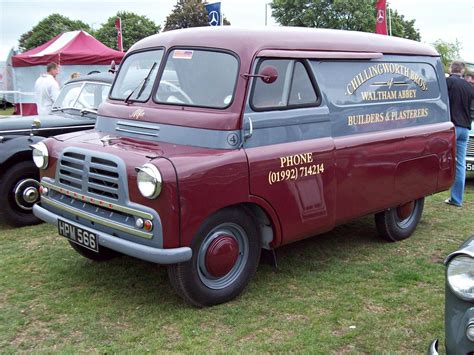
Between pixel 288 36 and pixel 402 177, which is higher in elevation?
pixel 288 36

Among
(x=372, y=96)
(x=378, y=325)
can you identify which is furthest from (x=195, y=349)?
(x=372, y=96)

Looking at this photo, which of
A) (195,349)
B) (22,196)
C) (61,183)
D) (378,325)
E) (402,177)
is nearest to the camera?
(195,349)

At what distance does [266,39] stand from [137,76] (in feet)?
4.47

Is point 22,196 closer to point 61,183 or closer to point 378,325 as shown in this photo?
point 61,183

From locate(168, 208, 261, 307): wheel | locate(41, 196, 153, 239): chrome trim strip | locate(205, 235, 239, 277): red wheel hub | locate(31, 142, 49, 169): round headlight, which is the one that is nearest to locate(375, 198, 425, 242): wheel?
locate(168, 208, 261, 307): wheel

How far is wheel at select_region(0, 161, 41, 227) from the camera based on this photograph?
6.19 m

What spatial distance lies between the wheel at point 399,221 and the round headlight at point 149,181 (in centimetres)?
300

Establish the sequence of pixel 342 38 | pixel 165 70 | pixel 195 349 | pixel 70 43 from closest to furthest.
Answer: pixel 195 349 < pixel 165 70 < pixel 342 38 < pixel 70 43

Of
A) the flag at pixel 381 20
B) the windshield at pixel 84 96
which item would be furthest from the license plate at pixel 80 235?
the flag at pixel 381 20

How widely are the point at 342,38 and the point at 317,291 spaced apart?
242 centimetres

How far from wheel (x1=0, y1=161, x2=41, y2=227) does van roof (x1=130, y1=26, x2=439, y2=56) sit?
87.5 inches

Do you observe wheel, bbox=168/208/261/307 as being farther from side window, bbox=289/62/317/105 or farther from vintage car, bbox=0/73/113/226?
vintage car, bbox=0/73/113/226

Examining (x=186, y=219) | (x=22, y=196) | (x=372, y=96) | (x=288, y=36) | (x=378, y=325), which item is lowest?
(x=378, y=325)

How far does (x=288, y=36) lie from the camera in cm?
456
